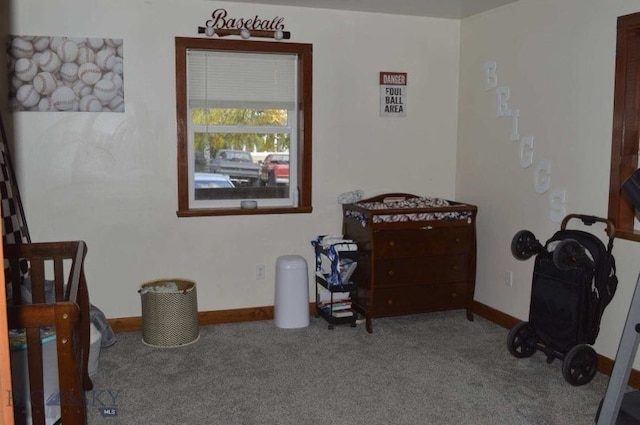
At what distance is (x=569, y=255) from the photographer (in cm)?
324

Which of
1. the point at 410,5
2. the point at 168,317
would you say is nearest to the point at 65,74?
the point at 168,317

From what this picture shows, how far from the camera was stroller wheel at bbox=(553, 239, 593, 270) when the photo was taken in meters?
3.22

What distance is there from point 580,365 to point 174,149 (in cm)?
299

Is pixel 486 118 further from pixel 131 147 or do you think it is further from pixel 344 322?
pixel 131 147

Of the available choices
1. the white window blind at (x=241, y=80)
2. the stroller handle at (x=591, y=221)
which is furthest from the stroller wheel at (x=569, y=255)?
the white window blind at (x=241, y=80)

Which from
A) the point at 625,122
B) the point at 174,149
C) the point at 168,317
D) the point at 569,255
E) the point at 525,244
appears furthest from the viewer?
the point at 174,149

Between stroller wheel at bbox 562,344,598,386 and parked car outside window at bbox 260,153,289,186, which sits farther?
parked car outside window at bbox 260,153,289,186

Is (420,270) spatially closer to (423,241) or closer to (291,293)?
(423,241)

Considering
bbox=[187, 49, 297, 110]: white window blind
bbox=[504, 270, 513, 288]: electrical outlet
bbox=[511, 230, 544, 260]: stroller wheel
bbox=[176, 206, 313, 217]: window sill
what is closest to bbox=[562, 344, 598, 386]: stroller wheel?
bbox=[511, 230, 544, 260]: stroller wheel

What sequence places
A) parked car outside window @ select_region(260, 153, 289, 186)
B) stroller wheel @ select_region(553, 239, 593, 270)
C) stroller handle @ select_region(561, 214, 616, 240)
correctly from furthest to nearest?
parked car outside window @ select_region(260, 153, 289, 186)
stroller handle @ select_region(561, 214, 616, 240)
stroller wheel @ select_region(553, 239, 593, 270)

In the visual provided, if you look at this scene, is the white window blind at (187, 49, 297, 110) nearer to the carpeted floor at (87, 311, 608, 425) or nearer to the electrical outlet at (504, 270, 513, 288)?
the carpeted floor at (87, 311, 608, 425)

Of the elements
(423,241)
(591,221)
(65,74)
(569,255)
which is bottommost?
(423,241)

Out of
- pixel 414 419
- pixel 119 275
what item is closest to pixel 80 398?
pixel 414 419

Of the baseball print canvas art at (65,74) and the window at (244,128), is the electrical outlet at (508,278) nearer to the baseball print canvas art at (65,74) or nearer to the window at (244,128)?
the window at (244,128)
